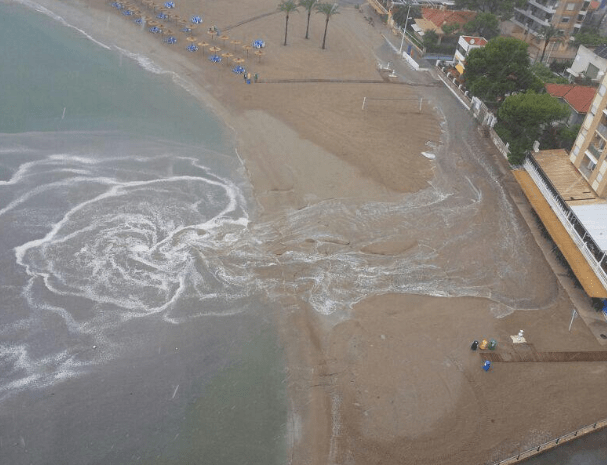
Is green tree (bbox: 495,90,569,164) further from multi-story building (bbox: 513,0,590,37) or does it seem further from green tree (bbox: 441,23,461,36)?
multi-story building (bbox: 513,0,590,37)

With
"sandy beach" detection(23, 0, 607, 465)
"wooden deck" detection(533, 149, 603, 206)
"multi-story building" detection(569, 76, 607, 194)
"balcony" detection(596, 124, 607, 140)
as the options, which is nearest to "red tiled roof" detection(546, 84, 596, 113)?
"wooden deck" detection(533, 149, 603, 206)

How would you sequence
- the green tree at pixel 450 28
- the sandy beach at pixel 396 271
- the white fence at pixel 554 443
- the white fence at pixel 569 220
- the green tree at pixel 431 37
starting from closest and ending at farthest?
the white fence at pixel 554 443, the sandy beach at pixel 396 271, the white fence at pixel 569 220, the green tree at pixel 450 28, the green tree at pixel 431 37

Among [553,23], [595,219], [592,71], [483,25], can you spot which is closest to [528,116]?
[595,219]

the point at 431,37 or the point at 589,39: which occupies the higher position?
the point at 589,39

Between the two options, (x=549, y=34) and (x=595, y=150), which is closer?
(x=595, y=150)

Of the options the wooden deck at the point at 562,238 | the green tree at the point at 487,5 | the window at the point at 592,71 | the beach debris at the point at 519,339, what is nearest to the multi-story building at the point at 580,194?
the wooden deck at the point at 562,238

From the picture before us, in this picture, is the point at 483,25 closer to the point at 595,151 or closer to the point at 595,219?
the point at 595,151

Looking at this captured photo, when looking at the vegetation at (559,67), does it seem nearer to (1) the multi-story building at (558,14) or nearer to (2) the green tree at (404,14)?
(1) the multi-story building at (558,14)
